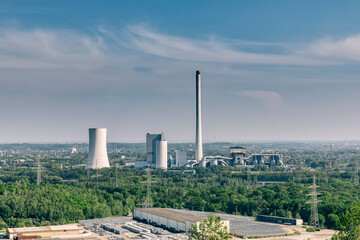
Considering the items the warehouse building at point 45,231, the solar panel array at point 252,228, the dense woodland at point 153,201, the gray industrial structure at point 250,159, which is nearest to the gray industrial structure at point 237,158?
the gray industrial structure at point 250,159

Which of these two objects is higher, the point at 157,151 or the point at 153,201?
the point at 157,151

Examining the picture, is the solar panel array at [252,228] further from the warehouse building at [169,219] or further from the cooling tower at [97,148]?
the cooling tower at [97,148]

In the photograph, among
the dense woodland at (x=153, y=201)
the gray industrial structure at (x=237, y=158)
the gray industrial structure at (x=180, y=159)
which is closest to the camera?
the dense woodland at (x=153, y=201)

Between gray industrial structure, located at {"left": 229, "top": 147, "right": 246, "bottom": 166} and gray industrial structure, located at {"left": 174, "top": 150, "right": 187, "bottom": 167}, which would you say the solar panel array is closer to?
gray industrial structure, located at {"left": 229, "top": 147, "right": 246, "bottom": 166}

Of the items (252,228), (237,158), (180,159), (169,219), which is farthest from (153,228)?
(180,159)

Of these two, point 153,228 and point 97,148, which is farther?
point 97,148

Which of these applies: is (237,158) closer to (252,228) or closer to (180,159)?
(180,159)

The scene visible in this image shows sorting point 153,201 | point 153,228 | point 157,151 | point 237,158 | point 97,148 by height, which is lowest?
point 153,228
